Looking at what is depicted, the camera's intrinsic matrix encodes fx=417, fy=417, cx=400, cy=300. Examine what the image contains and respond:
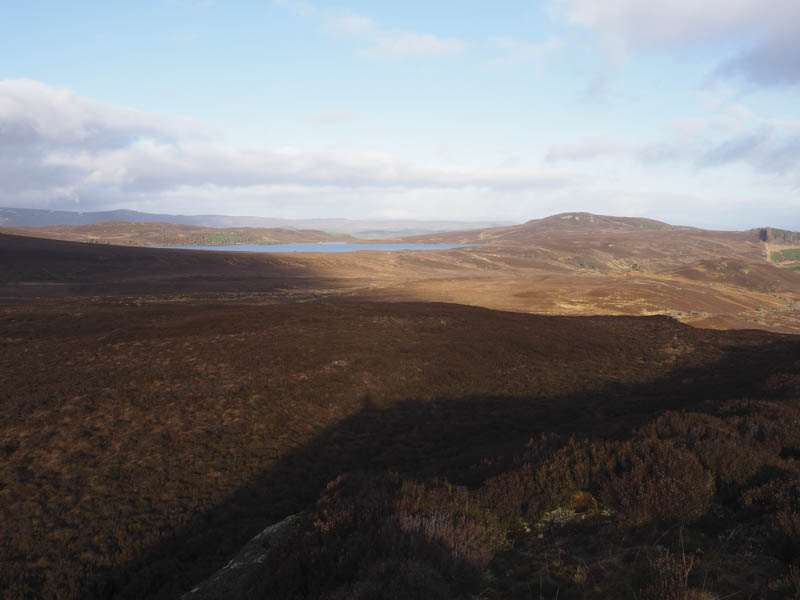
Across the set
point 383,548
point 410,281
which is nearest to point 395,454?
point 383,548

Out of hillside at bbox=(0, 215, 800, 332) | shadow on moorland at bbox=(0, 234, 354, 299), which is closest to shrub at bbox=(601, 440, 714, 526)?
hillside at bbox=(0, 215, 800, 332)

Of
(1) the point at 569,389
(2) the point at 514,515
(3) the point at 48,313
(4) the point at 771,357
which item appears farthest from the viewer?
(3) the point at 48,313

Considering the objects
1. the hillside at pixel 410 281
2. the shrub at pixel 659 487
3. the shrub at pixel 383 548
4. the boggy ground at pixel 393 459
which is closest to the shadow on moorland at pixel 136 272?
the hillside at pixel 410 281

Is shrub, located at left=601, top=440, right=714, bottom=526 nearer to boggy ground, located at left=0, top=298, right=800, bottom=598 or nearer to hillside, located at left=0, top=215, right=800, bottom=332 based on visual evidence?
boggy ground, located at left=0, top=298, right=800, bottom=598

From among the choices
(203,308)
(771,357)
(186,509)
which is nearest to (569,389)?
(771,357)

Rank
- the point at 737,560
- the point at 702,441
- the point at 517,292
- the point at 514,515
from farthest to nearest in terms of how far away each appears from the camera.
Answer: the point at 517,292, the point at 702,441, the point at 514,515, the point at 737,560

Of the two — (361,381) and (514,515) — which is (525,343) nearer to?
(361,381)
